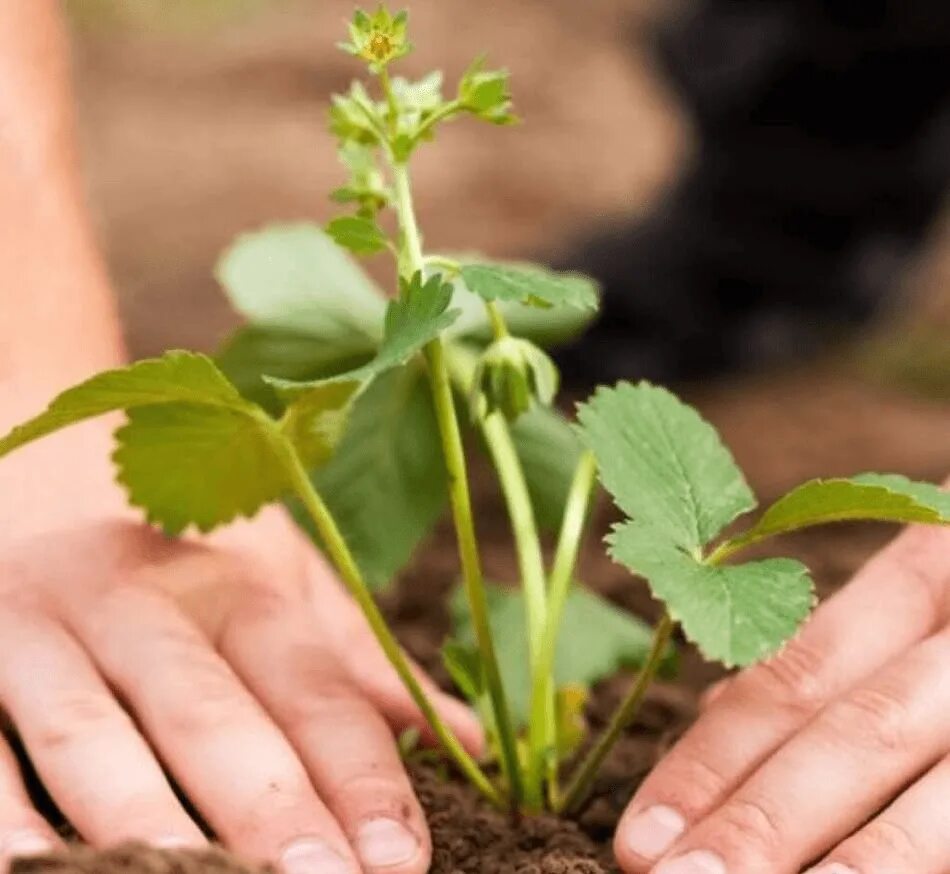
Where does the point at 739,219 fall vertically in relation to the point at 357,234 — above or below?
below

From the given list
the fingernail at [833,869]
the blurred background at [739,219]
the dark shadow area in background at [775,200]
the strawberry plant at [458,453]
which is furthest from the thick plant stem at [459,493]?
the dark shadow area in background at [775,200]

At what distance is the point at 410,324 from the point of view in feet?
2.66

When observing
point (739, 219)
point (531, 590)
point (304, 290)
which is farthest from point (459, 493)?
point (739, 219)

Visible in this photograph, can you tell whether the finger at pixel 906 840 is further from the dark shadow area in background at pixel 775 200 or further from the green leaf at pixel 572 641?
the dark shadow area in background at pixel 775 200

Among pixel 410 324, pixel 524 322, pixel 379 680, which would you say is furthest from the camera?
pixel 524 322

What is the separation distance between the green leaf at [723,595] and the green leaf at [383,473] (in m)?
0.36

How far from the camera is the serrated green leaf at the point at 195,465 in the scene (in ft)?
3.21

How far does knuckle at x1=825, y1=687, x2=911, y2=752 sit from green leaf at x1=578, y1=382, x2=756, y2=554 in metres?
0.15

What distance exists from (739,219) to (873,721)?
2.01 metres

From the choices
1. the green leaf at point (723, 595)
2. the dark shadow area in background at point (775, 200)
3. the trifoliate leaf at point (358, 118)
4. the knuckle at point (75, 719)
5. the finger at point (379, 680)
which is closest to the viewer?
the green leaf at point (723, 595)

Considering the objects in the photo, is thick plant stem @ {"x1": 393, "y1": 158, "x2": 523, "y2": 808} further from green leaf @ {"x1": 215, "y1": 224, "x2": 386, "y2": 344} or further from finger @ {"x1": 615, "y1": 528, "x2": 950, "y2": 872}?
green leaf @ {"x1": 215, "y1": 224, "x2": 386, "y2": 344}

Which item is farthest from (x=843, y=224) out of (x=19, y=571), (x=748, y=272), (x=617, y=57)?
(x=19, y=571)

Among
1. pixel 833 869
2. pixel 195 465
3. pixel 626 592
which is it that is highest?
pixel 195 465

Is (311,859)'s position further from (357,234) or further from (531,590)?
(357,234)
